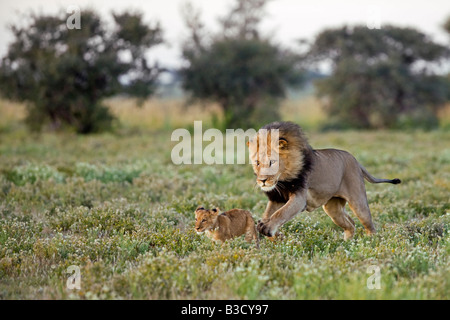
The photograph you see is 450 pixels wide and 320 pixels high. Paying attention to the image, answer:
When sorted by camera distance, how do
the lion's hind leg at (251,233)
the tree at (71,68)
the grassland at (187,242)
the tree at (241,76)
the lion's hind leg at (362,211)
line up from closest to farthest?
the grassland at (187,242) < the lion's hind leg at (362,211) < the lion's hind leg at (251,233) < the tree at (71,68) < the tree at (241,76)

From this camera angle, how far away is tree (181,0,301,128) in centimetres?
2791

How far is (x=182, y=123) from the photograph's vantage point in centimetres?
2806

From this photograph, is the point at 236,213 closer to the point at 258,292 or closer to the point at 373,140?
the point at 258,292

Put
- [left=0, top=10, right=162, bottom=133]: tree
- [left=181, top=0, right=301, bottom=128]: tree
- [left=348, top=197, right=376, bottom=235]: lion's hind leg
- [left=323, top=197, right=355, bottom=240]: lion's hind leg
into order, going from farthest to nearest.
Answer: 1. [left=181, top=0, right=301, bottom=128]: tree
2. [left=0, top=10, right=162, bottom=133]: tree
3. [left=323, top=197, right=355, bottom=240]: lion's hind leg
4. [left=348, top=197, right=376, bottom=235]: lion's hind leg

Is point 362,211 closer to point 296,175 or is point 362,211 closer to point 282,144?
point 296,175

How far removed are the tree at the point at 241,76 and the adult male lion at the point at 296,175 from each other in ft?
67.7

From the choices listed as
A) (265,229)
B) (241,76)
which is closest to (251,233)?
(265,229)

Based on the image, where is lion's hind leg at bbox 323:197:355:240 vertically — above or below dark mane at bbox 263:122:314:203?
below

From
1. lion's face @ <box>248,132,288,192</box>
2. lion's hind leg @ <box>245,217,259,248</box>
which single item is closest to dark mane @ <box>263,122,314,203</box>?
lion's face @ <box>248,132,288,192</box>

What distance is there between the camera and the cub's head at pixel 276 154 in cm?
555

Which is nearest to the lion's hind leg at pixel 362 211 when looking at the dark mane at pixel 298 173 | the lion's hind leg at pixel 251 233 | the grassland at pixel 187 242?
the grassland at pixel 187 242

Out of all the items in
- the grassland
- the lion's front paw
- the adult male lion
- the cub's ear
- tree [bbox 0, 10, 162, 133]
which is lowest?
the grassland

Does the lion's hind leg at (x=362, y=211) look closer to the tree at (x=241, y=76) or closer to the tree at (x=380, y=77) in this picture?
the tree at (x=241, y=76)

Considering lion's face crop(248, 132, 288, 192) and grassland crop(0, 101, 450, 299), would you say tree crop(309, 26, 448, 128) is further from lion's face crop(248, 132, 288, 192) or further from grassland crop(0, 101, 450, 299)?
lion's face crop(248, 132, 288, 192)
